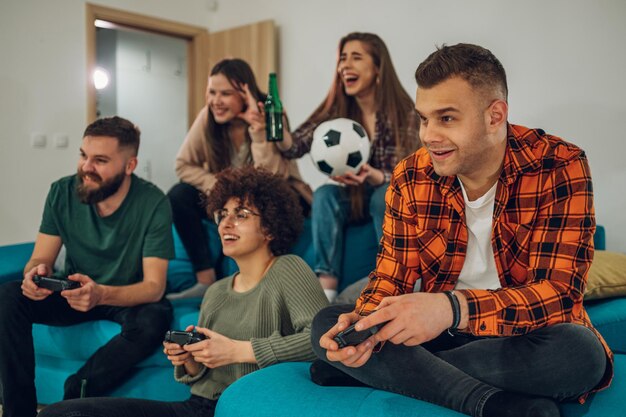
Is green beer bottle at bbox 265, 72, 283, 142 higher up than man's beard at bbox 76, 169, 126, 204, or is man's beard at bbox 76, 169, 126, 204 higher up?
green beer bottle at bbox 265, 72, 283, 142

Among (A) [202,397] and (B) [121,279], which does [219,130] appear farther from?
(A) [202,397]

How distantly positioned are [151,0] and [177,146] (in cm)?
169

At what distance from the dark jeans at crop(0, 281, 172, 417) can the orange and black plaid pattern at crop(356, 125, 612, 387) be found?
2.98 feet

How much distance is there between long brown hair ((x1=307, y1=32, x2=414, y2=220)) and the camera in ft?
8.36

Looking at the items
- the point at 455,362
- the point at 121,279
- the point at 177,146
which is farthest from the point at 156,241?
the point at 177,146

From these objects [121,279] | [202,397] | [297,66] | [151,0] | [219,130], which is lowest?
[202,397]

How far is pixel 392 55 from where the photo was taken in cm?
404

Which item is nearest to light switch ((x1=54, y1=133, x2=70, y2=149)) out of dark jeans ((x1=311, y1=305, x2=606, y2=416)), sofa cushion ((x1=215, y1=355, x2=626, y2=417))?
sofa cushion ((x1=215, y1=355, x2=626, y2=417))

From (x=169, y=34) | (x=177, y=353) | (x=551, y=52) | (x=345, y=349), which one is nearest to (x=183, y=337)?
(x=177, y=353)

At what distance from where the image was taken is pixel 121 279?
2246 millimetres

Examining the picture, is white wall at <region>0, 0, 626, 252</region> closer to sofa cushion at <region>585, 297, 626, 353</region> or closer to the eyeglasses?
sofa cushion at <region>585, 297, 626, 353</region>

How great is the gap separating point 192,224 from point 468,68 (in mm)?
1685

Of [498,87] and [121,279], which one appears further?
[121,279]

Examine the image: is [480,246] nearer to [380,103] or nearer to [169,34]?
[380,103]
